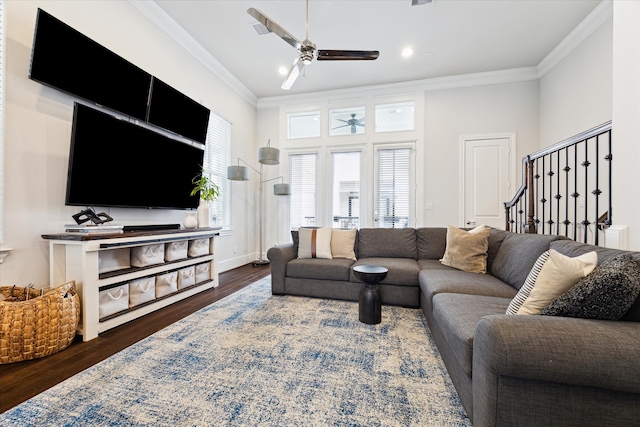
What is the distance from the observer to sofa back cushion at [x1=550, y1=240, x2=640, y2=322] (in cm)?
108

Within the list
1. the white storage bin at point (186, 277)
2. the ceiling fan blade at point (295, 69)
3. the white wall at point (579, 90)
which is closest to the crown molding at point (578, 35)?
the white wall at point (579, 90)

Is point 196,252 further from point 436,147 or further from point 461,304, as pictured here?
point 436,147

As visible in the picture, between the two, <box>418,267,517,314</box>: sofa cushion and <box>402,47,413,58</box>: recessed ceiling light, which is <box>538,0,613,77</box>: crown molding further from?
<box>418,267,517,314</box>: sofa cushion

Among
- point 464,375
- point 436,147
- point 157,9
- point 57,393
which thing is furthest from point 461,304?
point 157,9

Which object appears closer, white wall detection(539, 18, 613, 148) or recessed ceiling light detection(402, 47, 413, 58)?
white wall detection(539, 18, 613, 148)

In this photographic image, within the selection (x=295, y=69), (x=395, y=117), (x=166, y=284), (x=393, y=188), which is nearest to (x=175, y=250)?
(x=166, y=284)

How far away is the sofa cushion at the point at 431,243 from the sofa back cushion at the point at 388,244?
0.24 ft

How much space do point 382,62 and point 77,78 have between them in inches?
156

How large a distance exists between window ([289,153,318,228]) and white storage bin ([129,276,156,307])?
318 centimetres

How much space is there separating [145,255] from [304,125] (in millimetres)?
4049

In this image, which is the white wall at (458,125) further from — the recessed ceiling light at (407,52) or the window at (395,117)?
the recessed ceiling light at (407,52)

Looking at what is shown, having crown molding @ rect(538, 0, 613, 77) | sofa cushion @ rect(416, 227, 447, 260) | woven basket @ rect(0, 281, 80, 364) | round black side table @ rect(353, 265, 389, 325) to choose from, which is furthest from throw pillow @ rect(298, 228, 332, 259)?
crown molding @ rect(538, 0, 613, 77)

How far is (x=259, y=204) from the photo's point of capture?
5789mm

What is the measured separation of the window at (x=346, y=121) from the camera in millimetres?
5422
